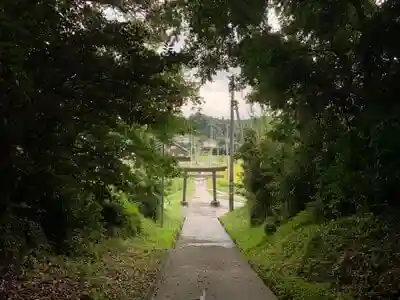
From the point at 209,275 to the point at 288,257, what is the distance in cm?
184

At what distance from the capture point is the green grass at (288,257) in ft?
25.0

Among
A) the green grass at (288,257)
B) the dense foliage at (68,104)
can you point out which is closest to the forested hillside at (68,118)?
the dense foliage at (68,104)

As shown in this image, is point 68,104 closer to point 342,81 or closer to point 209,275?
point 342,81

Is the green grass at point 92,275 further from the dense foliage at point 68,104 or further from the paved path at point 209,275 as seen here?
the dense foliage at point 68,104

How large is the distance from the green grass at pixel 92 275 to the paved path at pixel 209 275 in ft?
1.50

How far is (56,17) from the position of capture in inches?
229

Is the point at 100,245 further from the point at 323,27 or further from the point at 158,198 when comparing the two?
the point at 158,198

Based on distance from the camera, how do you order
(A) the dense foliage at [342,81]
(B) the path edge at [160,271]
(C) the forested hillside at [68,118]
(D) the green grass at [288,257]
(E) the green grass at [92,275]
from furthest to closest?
(B) the path edge at [160,271]
(D) the green grass at [288,257]
(E) the green grass at [92,275]
(A) the dense foliage at [342,81]
(C) the forested hillside at [68,118]

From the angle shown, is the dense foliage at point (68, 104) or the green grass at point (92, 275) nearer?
the dense foliage at point (68, 104)

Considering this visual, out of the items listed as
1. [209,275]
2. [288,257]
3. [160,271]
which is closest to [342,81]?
[288,257]

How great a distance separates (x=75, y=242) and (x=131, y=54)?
399 cm

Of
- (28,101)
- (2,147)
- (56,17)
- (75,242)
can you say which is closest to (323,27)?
(56,17)

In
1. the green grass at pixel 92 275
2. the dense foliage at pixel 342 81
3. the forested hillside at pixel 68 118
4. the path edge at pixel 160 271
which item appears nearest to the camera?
the forested hillside at pixel 68 118

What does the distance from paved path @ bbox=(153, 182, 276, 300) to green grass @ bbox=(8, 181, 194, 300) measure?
0.46 meters
